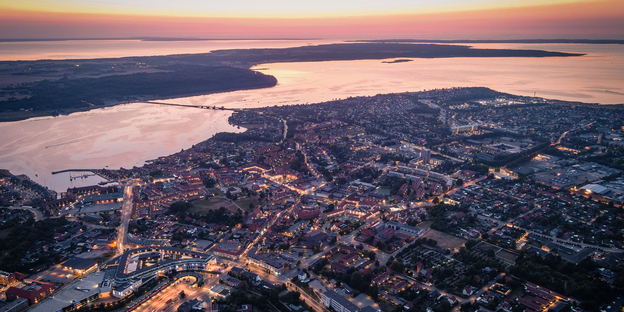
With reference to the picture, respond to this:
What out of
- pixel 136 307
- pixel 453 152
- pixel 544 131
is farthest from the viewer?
pixel 544 131

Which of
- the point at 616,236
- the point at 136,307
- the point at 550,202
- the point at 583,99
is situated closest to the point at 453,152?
the point at 550,202

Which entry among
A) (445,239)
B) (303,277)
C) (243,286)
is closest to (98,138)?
(243,286)

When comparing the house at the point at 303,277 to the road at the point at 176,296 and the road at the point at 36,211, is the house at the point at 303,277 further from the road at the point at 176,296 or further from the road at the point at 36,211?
the road at the point at 36,211

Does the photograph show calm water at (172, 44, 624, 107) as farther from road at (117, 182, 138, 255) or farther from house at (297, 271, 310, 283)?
house at (297, 271, 310, 283)

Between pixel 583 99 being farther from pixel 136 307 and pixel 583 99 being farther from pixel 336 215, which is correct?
pixel 136 307

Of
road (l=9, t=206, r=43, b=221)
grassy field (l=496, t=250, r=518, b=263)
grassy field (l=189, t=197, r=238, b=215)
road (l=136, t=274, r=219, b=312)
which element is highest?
road (l=9, t=206, r=43, b=221)

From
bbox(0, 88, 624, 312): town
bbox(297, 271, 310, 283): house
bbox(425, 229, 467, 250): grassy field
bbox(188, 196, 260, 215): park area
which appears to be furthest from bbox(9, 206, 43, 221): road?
bbox(425, 229, 467, 250): grassy field
